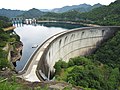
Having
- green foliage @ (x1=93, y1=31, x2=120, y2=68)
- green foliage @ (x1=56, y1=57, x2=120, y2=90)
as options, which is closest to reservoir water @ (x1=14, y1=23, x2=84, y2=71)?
green foliage @ (x1=56, y1=57, x2=120, y2=90)

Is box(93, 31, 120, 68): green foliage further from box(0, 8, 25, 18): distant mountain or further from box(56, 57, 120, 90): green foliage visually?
box(0, 8, 25, 18): distant mountain

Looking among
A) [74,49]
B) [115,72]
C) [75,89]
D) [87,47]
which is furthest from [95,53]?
[75,89]

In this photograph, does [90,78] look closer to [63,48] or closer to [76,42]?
[63,48]

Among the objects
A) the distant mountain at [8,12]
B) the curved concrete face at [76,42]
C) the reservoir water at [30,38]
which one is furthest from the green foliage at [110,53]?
the distant mountain at [8,12]

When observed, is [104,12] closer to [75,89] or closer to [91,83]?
[91,83]

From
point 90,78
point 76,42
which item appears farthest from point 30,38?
point 90,78

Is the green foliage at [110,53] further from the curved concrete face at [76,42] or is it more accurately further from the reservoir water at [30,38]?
the reservoir water at [30,38]

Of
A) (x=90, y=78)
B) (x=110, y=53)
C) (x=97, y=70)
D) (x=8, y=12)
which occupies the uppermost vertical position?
(x=90, y=78)
